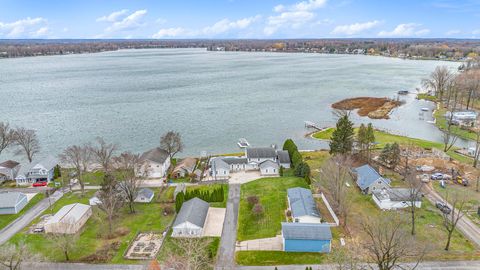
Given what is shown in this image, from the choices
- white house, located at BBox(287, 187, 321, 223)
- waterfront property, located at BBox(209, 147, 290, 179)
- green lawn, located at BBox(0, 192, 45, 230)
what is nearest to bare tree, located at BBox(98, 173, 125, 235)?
green lawn, located at BBox(0, 192, 45, 230)

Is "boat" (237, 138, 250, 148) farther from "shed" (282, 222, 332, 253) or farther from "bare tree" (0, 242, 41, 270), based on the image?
"bare tree" (0, 242, 41, 270)

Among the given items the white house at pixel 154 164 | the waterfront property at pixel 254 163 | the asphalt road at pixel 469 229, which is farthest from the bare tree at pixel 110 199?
the asphalt road at pixel 469 229

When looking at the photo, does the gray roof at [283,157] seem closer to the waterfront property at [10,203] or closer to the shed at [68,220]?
the shed at [68,220]

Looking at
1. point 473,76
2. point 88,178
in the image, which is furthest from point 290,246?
point 473,76

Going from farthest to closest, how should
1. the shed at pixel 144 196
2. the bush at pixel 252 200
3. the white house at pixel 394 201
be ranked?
1. the shed at pixel 144 196
2. the bush at pixel 252 200
3. the white house at pixel 394 201

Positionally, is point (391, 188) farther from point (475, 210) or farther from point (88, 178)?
point (88, 178)

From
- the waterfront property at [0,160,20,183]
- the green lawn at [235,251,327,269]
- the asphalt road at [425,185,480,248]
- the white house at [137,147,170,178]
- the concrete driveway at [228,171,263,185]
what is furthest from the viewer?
the waterfront property at [0,160,20,183]

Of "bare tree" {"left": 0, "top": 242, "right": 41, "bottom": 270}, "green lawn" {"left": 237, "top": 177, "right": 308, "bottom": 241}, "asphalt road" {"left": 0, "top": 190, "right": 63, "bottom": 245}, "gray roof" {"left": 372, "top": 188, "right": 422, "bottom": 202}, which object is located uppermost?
"bare tree" {"left": 0, "top": 242, "right": 41, "bottom": 270}
